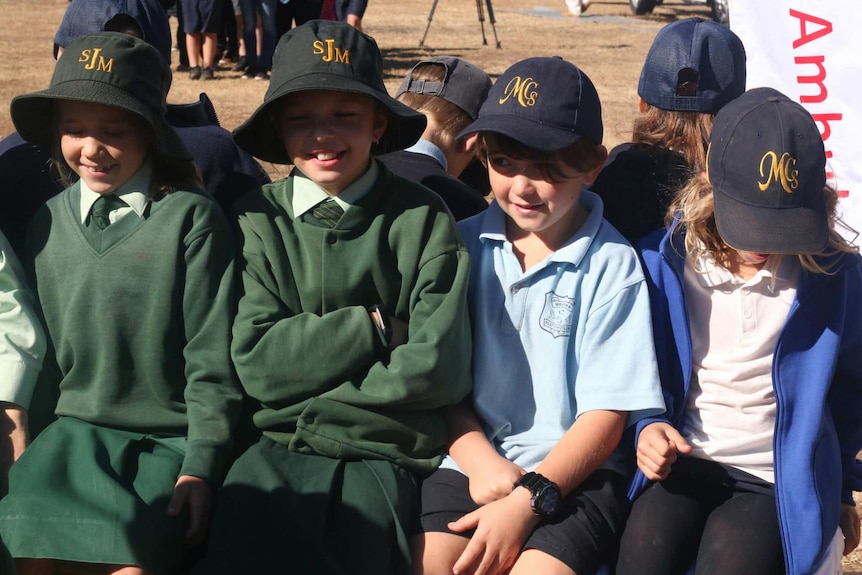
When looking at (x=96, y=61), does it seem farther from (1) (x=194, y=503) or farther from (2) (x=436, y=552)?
(2) (x=436, y=552)

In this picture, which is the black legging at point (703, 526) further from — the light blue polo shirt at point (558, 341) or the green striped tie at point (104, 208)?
the green striped tie at point (104, 208)

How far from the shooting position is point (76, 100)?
2662 mm

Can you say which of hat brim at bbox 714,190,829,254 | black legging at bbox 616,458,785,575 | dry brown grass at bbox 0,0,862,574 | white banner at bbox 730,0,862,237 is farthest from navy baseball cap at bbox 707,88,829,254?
dry brown grass at bbox 0,0,862,574

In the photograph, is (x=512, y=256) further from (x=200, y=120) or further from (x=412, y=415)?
(x=200, y=120)

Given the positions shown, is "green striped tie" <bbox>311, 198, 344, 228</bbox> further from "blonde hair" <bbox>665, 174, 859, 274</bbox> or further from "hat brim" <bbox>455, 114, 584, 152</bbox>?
"blonde hair" <bbox>665, 174, 859, 274</bbox>

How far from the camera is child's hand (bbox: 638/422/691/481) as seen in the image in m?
2.55

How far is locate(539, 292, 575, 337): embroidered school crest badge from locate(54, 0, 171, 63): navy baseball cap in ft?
4.56

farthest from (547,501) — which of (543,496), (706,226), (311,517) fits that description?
(706,226)

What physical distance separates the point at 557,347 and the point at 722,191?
560mm

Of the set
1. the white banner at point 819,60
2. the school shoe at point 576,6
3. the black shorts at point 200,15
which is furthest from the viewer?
the school shoe at point 576,6

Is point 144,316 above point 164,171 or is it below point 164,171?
below

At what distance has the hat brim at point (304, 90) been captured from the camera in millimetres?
2650

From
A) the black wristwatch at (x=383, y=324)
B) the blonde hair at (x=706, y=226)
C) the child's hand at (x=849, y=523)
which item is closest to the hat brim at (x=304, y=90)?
the black wristwatch at (x=383, y=324)

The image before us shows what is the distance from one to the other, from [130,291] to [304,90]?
2.18 ft
